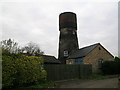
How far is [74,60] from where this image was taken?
23.6 metres

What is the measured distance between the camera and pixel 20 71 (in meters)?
8.77

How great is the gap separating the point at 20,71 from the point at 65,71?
7.32 m

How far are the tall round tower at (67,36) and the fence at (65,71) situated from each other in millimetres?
11574

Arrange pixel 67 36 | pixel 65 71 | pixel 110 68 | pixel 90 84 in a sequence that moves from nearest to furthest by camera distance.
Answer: pixel 90 84 < pixel 65 71 < pixel 110 68 < pixel 67 36

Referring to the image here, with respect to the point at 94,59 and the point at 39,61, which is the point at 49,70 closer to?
the point at 39,61

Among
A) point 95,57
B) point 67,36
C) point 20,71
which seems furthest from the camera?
point 67,36

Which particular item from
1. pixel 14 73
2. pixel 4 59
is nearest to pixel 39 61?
pixel 14 73

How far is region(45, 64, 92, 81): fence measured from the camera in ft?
41.9

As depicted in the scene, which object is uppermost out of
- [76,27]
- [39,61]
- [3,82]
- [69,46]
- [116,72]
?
[76,27]

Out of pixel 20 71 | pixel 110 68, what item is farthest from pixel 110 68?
pixel 20 71

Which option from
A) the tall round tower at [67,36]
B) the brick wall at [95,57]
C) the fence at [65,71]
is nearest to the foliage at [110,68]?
the brick wall at [95,57]

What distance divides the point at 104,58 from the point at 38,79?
16.9 metres

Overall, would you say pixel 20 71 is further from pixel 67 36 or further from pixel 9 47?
pixel 67 36

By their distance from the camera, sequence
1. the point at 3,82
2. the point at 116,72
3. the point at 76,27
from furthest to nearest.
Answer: the point at 76,27
the point at 116,72
the point at 3,82
